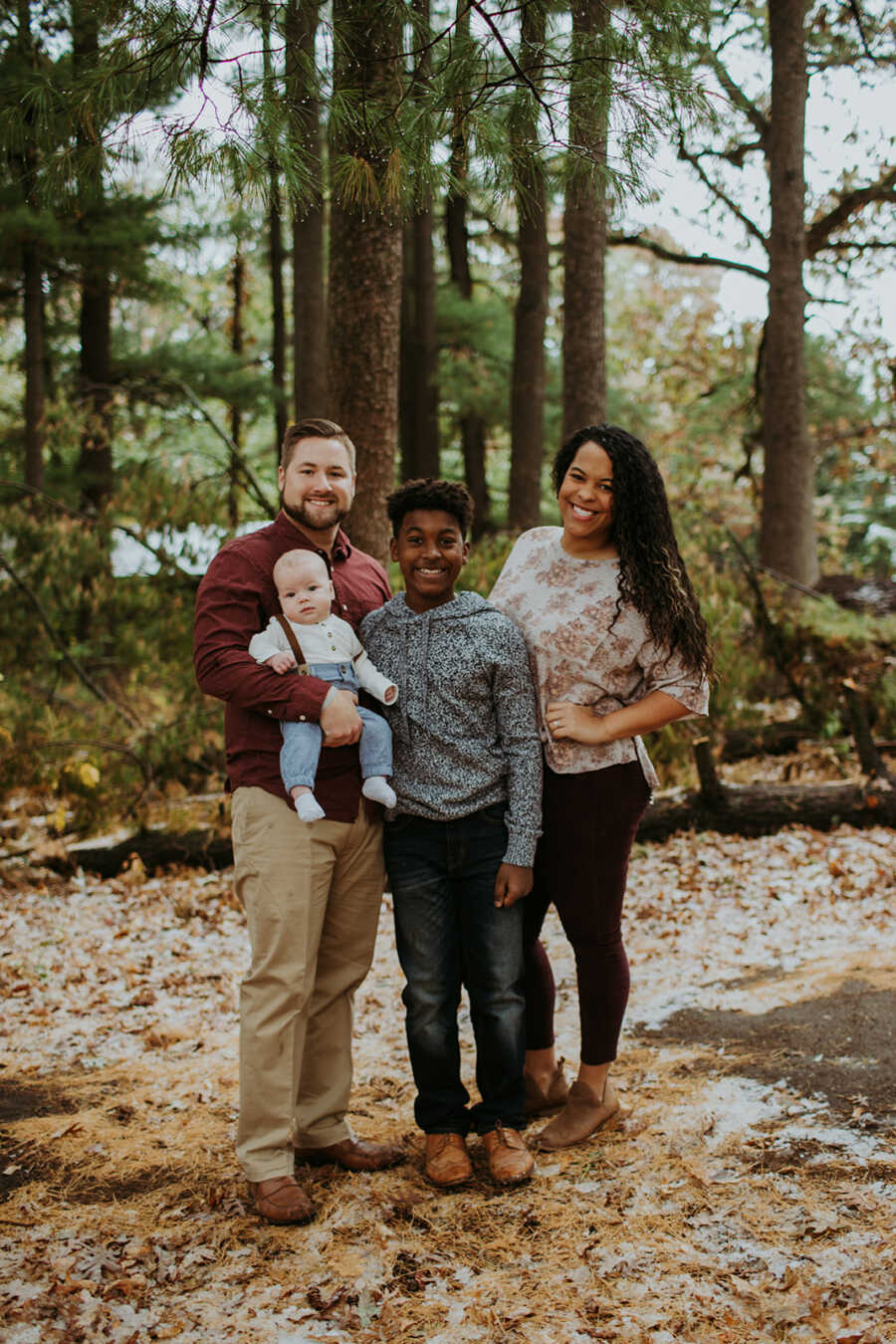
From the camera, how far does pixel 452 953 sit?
3131 mm

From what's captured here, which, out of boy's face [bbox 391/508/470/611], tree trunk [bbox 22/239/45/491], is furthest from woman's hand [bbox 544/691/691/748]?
tree trunk [bbox 22/239/45/491]

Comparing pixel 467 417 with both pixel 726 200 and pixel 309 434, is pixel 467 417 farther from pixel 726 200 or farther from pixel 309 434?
pixel 309 434

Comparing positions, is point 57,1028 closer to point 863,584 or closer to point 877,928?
point 877,928

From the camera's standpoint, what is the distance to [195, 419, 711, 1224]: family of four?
2916 millimetres

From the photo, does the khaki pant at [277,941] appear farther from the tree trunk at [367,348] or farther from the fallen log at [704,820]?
the fallen log at [704,820]

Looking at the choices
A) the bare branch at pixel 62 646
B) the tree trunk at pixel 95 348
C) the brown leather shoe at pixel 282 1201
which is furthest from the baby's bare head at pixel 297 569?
the tree trunk at pixel 95 348

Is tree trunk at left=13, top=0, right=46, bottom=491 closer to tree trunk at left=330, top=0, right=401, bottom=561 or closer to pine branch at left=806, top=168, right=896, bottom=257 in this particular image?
tree trunk at left=330, top=0, right=401, bottom=561

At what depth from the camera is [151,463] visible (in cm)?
712

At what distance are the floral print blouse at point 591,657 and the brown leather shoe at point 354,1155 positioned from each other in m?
1.24

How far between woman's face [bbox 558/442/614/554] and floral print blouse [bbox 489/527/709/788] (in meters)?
0.12

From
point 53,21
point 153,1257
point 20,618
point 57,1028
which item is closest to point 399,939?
point 153,1257

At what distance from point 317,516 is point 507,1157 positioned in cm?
188

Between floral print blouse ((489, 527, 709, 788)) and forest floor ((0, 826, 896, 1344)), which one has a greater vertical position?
floral print blouse ((489, 527, 709, 788))

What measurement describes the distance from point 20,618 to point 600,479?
17.5 feet
